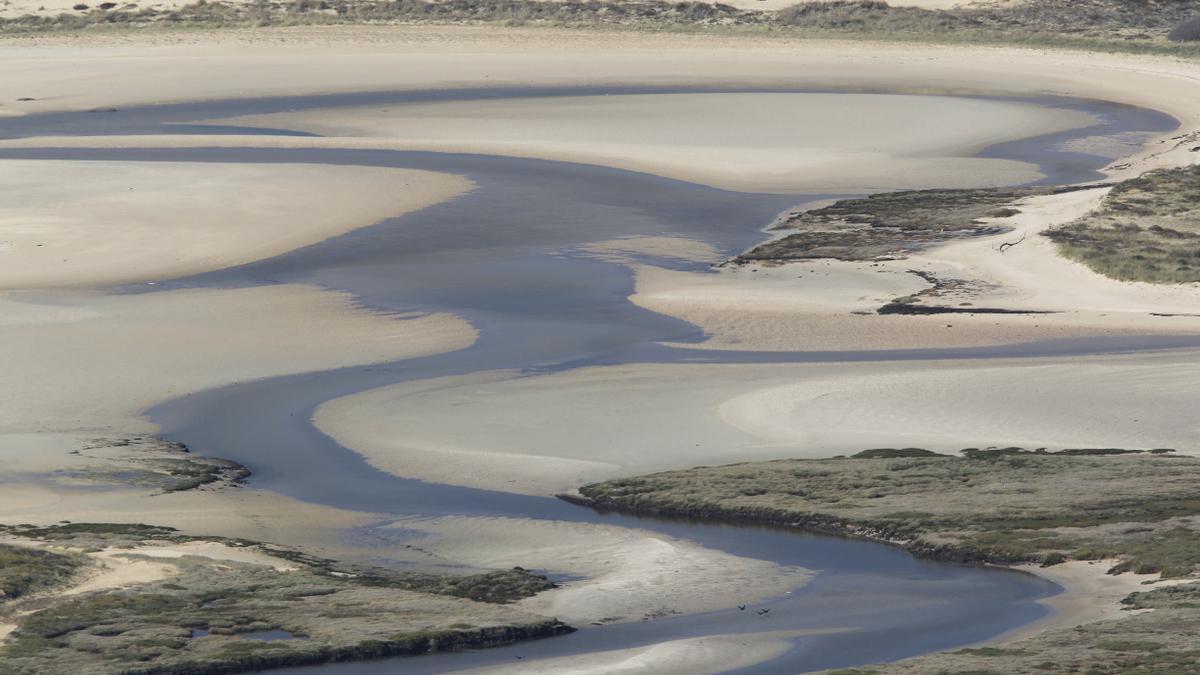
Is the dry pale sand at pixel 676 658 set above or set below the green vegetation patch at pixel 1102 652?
below

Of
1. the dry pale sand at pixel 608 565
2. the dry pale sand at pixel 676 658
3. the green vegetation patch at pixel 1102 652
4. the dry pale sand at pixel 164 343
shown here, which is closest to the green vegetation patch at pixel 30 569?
the dry pale sand at pixel 608 565

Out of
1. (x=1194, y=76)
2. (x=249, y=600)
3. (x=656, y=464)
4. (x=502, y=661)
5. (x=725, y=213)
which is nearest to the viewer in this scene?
(x=502, y=661)

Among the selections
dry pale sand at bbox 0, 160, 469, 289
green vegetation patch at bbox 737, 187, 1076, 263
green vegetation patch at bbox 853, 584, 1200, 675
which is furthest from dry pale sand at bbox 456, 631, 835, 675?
dry pale sand at bbox 0, 160, 469, 289

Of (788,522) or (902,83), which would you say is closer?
(788,522)

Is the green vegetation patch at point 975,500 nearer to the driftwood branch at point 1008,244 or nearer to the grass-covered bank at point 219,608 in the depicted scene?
the grass-covered bank at point 219,608

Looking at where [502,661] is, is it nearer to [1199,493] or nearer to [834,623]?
[834,623]

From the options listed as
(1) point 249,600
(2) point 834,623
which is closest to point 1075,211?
(2) point 834,623

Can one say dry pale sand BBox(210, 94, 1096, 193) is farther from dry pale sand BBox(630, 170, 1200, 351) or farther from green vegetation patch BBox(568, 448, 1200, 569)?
green vegetation patch BBox(568, 448, 1200, 569)
